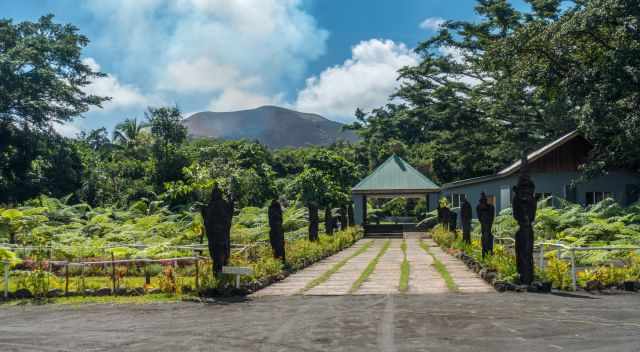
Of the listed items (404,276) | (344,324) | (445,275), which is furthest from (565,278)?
(344,324)

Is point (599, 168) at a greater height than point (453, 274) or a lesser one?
greater

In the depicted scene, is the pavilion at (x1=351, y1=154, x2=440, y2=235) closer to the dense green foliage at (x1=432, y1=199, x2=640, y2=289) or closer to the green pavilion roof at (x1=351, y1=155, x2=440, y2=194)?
the green pavilion roof at (x1=351, y1=155, x2=440, y2=194)

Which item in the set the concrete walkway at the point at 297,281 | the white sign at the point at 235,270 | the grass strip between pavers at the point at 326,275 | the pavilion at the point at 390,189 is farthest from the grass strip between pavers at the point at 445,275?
the pavilion at the point at 390,189

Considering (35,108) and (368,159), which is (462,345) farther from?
(368,159)

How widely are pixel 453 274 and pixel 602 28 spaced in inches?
582

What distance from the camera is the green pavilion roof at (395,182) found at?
3594 centimetres

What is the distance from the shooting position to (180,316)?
9195 mm

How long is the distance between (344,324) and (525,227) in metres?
5.38

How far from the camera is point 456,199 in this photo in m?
37.9

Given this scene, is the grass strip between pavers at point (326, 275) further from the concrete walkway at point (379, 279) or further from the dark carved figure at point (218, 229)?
the dark carved figure at point (218, 229)

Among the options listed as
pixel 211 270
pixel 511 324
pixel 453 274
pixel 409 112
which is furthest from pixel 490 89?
pixel 511 324

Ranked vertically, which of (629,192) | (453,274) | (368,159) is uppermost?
(368,159)

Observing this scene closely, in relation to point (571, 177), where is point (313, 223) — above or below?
below

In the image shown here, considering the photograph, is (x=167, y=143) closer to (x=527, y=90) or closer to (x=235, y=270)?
(x=527, y=90)
